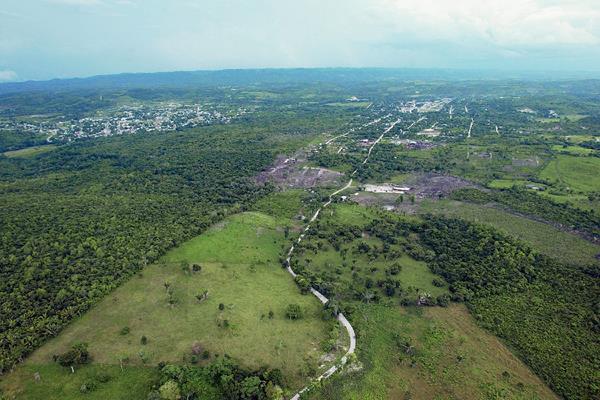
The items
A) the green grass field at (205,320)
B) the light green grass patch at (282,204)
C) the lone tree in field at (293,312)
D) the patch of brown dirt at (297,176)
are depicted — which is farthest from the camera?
the patch of brown dirt at (297,176)

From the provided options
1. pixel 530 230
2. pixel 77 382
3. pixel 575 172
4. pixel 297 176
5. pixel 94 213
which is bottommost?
pixel 77 382

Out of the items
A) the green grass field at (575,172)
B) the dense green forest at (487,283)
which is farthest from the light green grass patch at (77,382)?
the green grass field at (575,172)

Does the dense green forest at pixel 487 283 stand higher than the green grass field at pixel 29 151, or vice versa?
the green grass field at pixel 29 151

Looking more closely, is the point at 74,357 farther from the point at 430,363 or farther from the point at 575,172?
the point at 575,172

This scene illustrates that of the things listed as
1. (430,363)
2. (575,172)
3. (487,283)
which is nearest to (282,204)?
(487,283)

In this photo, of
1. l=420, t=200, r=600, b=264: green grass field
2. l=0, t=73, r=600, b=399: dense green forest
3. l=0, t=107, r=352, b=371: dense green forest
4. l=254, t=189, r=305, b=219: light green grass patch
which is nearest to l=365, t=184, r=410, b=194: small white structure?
l=0, t=73, r=600, b=399: dense green forest

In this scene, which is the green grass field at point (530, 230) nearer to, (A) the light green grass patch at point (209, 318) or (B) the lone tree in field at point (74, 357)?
(A) the light green grass patch at point (209, 318)
